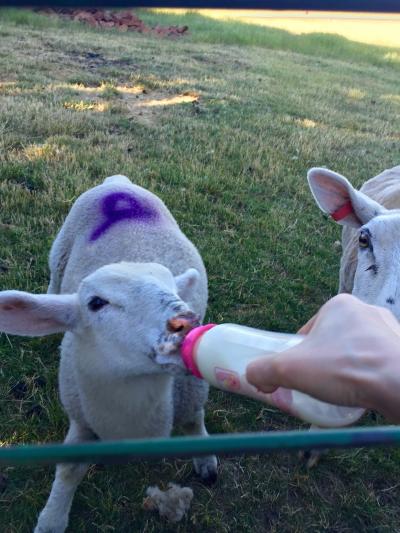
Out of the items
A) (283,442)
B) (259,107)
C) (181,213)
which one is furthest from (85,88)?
(283,442)

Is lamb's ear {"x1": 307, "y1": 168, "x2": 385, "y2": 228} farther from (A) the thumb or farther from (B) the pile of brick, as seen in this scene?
(B) the pile of brick

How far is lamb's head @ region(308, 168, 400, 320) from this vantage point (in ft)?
8.11

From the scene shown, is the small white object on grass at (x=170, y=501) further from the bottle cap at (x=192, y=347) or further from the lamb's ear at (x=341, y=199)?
the lamb's ear at (x=341, y=199)

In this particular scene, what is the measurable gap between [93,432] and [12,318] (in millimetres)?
752

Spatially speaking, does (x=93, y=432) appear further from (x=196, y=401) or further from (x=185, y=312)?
(x=185, y=312)

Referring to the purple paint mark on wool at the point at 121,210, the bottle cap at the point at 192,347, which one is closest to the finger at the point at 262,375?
the bottle cap at the point at 192,347

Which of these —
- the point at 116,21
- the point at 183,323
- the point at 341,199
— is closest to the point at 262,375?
the point at 183,323

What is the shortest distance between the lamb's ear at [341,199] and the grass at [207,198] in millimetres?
938

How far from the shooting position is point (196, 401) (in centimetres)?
271

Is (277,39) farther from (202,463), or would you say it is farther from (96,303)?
(96,303)

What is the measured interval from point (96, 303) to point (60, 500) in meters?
0.97

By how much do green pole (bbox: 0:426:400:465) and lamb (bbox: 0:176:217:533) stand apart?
686mm

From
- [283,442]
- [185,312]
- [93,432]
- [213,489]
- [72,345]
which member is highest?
[283,442]

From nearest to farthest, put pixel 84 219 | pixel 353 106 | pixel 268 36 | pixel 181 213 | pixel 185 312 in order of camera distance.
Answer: pixel 185 312, pixel 84 219, pixel 181 213, pixel 353 106, pixel 268 36
